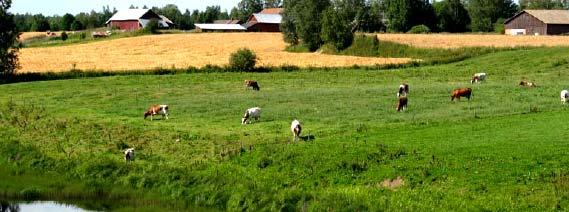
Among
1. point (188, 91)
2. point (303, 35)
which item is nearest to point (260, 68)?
point (188, 91)

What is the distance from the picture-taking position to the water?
28391 mm

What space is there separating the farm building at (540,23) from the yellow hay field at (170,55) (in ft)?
144

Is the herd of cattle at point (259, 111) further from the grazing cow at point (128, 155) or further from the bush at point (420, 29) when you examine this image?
the bush at point (420, 29)

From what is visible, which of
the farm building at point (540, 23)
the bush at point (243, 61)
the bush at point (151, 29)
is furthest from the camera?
the bush at point (151, 29)

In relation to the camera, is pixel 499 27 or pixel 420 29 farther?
pixel 499 27

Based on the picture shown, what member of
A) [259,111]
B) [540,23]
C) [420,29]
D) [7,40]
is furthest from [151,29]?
[259,111]

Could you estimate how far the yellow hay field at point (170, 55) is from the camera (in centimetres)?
9019

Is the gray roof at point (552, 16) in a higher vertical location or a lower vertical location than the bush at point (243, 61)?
higher

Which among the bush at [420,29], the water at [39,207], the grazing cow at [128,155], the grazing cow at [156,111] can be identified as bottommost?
the water at [39,207]

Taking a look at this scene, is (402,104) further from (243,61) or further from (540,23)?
(540,23)

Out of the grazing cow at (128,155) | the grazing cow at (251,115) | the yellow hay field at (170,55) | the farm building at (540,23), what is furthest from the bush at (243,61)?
the farm building at (540,23)

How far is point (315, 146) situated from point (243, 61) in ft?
159

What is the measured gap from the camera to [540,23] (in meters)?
143

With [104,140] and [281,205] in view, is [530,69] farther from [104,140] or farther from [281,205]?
[281,205]
